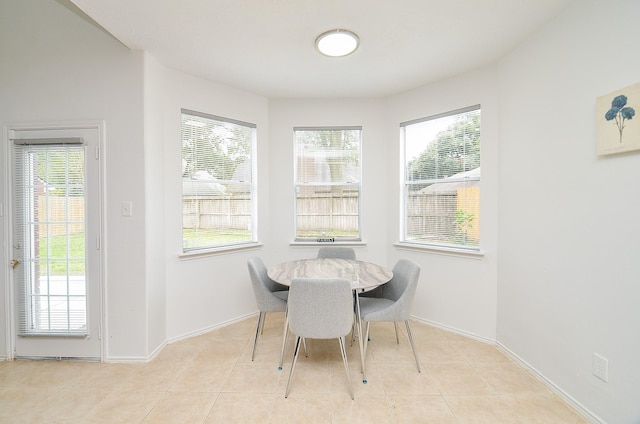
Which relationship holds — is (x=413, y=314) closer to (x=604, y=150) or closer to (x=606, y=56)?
(x=604, y=150)

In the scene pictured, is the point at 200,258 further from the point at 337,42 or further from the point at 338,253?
the point at 337,42

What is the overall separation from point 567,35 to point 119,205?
145 inches

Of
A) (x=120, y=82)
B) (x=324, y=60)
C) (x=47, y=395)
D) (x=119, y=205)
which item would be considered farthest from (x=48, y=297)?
(x=324, y=60)

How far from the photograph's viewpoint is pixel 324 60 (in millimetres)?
2578

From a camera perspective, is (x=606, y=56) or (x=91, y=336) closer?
(x=606, y=56)

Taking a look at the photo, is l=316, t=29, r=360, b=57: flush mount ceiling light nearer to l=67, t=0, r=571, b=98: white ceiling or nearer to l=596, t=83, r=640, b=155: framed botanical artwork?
l=67, t=0, r=571, b=98: white ceiling

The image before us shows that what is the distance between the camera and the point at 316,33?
85.4 inches

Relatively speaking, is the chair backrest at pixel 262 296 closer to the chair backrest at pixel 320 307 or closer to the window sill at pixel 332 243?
the chair backrest at pixel 320 307

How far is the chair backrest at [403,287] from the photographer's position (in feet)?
7.14

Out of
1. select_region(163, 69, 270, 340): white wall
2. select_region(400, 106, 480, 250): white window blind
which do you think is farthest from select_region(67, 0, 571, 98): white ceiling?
select_region(400, 106, 480, 250): white window blind

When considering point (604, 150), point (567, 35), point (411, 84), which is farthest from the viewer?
point (411, 84)

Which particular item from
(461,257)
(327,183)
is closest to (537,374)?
(461,257)

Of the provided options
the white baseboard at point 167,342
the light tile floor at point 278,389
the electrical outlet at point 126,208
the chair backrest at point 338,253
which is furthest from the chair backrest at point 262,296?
the electrical outlet at point 126,208

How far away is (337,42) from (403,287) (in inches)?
84.9
